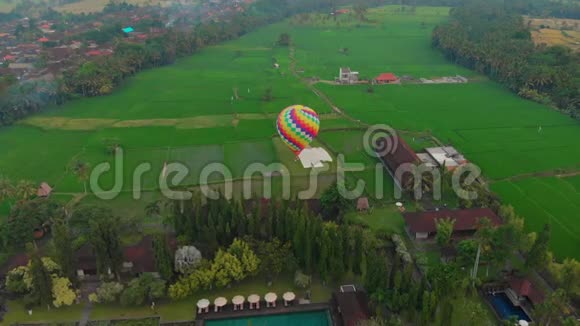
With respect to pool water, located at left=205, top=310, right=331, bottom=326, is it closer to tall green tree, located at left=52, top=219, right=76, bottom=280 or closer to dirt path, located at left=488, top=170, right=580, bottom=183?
tall green tree, located at left=52, top=219, right=76, bottom=280

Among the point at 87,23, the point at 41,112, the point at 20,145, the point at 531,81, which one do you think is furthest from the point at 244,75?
the point at 87,23

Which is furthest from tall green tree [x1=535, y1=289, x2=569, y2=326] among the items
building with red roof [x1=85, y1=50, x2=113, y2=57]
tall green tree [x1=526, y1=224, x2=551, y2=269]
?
building with red roof [x1=85, y1=50, x2=113, y2=57]

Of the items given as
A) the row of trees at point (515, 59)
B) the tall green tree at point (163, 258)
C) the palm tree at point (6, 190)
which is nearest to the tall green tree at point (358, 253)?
the tall green tree at point (163, 258)

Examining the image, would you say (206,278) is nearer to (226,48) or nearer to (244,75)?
(244,75)

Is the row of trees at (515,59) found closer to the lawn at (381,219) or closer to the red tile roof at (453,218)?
the red tile roof at (453,218)

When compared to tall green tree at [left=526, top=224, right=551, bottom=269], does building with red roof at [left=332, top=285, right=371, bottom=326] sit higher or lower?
lower

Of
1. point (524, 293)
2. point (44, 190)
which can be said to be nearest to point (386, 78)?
point (524, 293)

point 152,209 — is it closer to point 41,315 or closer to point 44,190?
point 41,315
